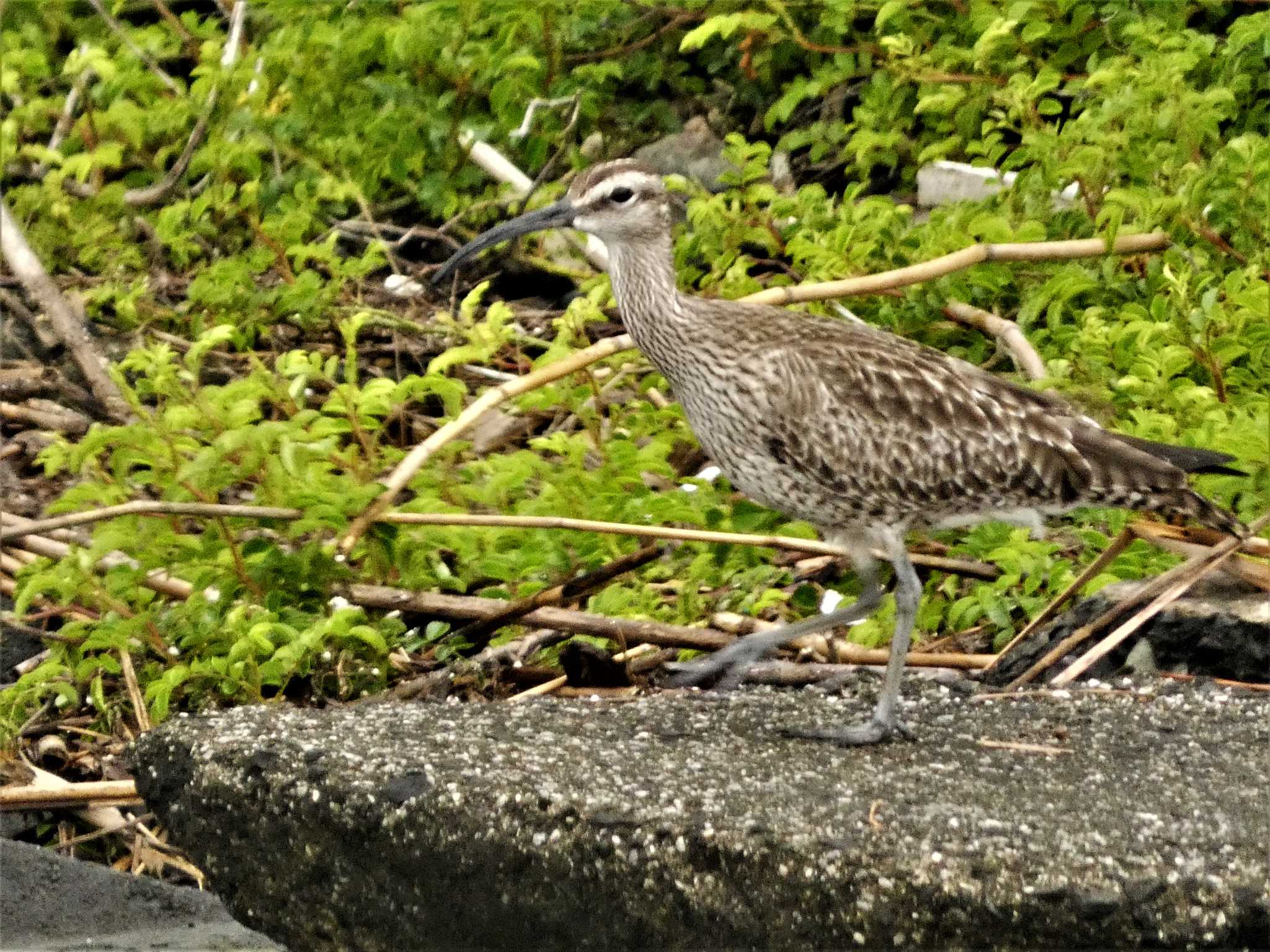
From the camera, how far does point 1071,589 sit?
6082 millimetres

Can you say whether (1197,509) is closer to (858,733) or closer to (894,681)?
(894,681)

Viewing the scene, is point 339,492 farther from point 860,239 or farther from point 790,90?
point 790,90

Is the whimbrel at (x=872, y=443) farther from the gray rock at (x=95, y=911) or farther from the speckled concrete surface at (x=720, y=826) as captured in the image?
the gray rock at (x=95, y=911)

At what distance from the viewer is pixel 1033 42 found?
855 cm

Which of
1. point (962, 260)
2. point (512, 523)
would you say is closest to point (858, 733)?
point (512, 523)

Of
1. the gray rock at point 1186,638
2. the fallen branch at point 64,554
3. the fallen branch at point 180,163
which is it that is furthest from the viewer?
the fallen branch at point 180,163

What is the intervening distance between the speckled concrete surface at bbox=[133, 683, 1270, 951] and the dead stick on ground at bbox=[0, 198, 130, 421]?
2760 mm

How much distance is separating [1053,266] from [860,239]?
0.76 metres

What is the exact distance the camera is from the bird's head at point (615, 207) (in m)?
6.00

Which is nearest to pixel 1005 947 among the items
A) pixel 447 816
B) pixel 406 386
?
pixel 447 816

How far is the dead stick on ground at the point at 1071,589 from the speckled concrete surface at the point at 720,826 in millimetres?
593

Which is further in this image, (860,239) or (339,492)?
(860,239)

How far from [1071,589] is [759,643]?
1044 millimetres

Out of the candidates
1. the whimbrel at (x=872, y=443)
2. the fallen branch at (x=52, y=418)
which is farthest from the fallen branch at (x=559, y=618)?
the fallen branch at (x=52, y=418)
